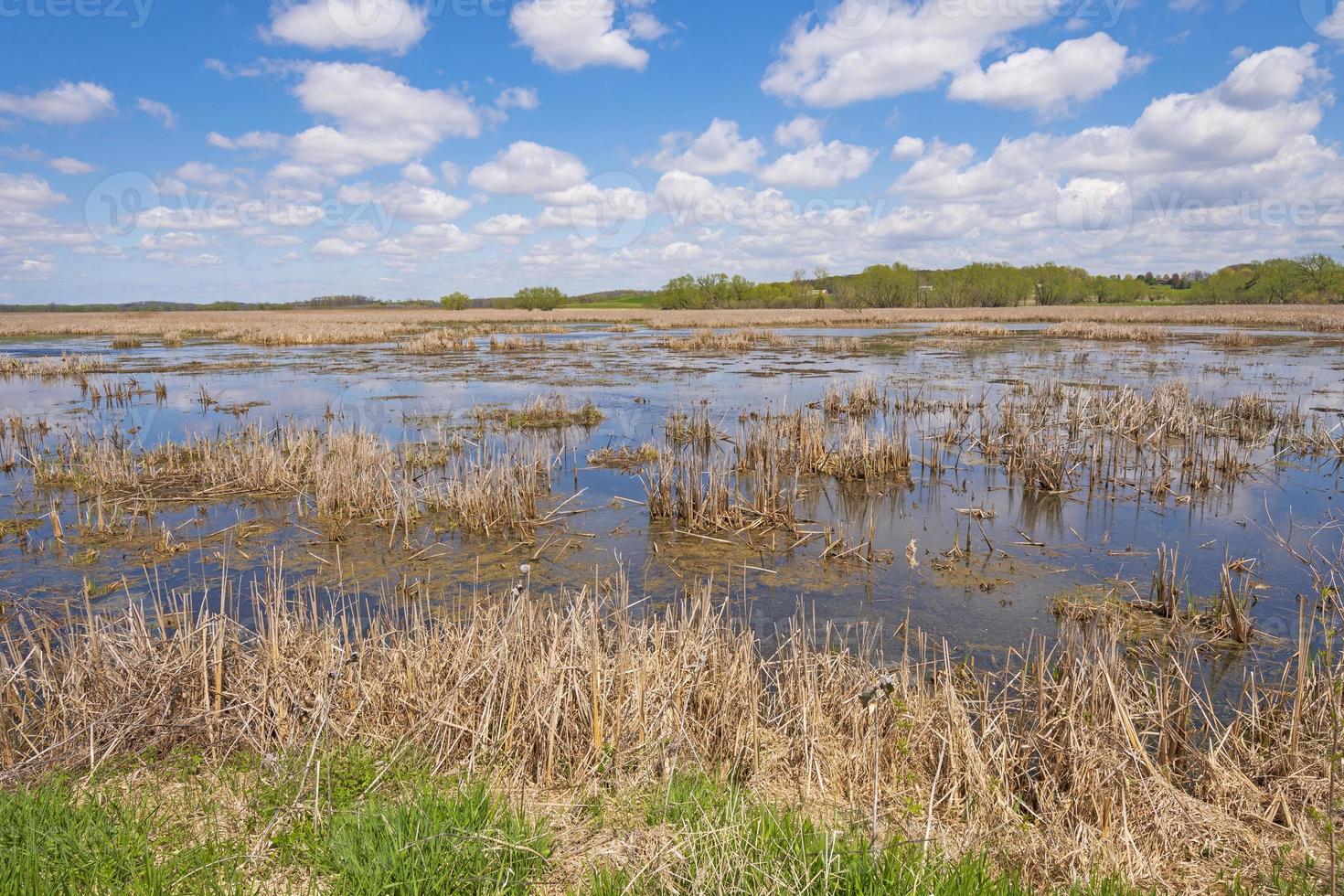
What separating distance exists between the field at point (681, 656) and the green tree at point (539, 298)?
9546 centimetres

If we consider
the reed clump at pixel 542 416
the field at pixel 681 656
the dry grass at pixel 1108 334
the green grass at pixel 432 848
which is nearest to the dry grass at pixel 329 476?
the field at pixel 681 656

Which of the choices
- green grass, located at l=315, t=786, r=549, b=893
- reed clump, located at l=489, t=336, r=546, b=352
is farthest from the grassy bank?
reed clump, located at l=489, t=336, r=546, b=352

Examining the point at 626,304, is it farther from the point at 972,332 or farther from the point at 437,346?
the point at 437,346

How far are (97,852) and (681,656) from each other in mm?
3255

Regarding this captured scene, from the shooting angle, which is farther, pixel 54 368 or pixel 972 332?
pixel 972 332

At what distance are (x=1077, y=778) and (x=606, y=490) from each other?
9059 millimetres

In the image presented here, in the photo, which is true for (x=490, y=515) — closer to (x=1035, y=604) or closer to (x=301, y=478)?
(x=301, y=478)

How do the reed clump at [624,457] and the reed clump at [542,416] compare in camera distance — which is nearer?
the reed clump at [624,457]

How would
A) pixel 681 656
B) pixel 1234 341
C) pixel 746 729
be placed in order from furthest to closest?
pixel 1234 341
pixel 681 656
pixel 746 729

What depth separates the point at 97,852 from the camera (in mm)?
3273

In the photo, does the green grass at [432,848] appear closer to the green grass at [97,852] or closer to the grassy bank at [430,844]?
the grassy bank at [430,844]

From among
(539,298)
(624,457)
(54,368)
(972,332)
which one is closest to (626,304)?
(539,298)

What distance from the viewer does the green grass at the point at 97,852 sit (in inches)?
124

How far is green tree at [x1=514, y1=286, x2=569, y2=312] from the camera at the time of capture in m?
111
